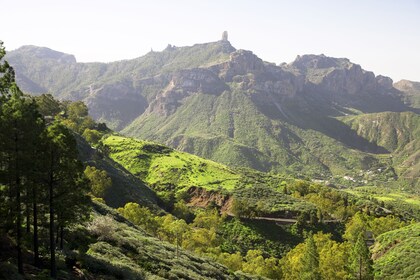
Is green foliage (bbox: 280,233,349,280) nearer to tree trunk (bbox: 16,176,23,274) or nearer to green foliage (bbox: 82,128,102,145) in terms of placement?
tree trunk (bbox: 16,176,23,274)

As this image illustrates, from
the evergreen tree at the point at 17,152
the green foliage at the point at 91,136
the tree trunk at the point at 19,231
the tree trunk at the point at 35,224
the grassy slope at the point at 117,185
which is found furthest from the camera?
the green foliage at the point at 91,136

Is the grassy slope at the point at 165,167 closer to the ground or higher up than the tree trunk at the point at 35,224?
closer to the ground

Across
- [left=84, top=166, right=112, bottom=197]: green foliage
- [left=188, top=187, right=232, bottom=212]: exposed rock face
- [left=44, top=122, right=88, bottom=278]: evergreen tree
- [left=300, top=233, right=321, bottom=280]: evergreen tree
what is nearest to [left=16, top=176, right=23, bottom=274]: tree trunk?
[left=44, top=122, right=88, bottom=278]: evergreen tree

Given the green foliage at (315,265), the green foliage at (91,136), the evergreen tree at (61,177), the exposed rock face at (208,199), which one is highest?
the evergreen tree at (61,177)

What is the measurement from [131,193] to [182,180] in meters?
37.6

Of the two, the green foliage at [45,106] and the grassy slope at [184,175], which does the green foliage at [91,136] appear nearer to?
the grassy slope at [184,175]

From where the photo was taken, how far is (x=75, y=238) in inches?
1479

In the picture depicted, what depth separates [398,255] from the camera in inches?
2657

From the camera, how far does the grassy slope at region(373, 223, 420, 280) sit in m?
60.9

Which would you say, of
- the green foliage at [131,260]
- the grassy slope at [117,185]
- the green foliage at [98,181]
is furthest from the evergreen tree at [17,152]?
the grassy slope at [117,185]

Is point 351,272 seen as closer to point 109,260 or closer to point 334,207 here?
point 109,260

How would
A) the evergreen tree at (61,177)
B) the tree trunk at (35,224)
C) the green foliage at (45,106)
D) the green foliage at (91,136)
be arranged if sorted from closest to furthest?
the tree trunk at (35,224) < the evergreen tree at (61,177) < the green foliage at (45,106) < the green foliage at (91,136)

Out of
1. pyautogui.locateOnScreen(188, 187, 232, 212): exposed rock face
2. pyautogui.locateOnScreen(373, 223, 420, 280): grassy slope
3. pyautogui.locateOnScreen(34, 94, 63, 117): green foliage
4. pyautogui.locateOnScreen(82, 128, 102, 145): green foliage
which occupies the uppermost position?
pyautogui.locateOnScreen(34, 94, 63, 117): green foliage

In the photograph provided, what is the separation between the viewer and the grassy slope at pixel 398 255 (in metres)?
60.9
